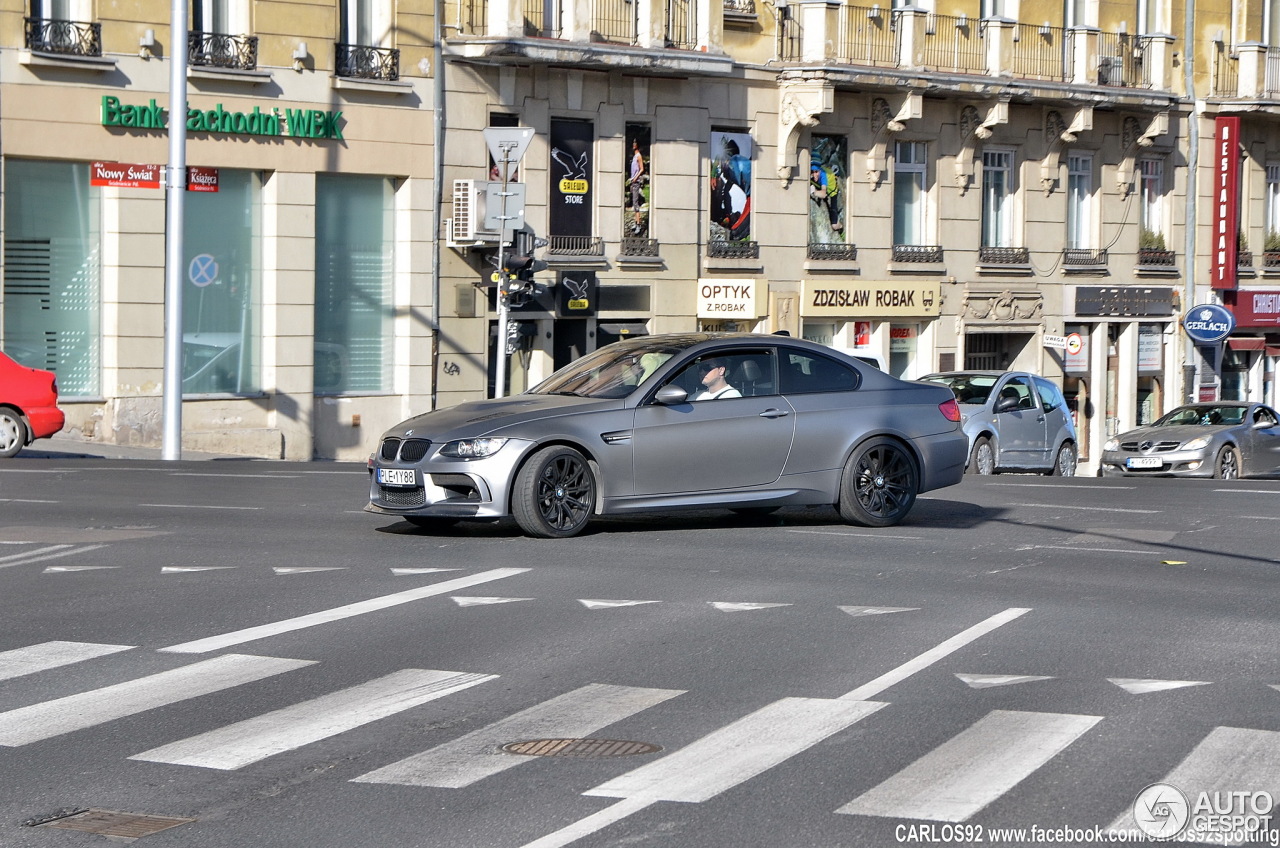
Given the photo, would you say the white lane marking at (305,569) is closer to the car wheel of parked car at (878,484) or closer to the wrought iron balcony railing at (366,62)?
the car wheel of parked car at (878,484)

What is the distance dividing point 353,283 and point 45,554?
60.4 feet

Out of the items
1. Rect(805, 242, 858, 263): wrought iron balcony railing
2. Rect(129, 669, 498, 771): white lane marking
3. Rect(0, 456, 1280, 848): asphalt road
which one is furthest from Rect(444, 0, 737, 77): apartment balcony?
Rect(129, 669, 498, 771): white lane marking

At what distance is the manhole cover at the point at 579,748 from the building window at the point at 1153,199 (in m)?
36.7

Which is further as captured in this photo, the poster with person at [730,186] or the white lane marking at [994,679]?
the poster with person at [730,186]

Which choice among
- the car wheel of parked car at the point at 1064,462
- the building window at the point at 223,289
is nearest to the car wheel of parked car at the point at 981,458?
the car wheel of parked car at the point at 1064,462

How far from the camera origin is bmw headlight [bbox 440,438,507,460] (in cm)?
1298

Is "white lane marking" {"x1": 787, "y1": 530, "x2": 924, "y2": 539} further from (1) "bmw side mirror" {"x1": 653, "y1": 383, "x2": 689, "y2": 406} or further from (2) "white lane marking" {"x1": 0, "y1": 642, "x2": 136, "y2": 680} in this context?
(2) "white lane marking" {"x1": 0, "y1": 642, "x2": 136, "y2": 680}

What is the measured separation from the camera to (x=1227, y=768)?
6.68m

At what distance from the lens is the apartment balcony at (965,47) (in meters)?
34.9

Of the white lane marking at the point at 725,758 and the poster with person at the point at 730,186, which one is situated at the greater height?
the poster with person at the point at 730,186

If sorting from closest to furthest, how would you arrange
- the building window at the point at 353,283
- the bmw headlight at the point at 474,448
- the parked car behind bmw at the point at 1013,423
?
1. the bmw headlight at the point at 474,448
2. the parked car behind bmw at the point at 1013,423
3. the building window at the point at 353,283

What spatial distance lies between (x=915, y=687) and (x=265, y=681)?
2.97 metres

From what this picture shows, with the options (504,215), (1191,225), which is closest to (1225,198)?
(1191,225)

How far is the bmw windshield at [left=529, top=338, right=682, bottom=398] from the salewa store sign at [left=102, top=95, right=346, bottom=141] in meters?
15.3
